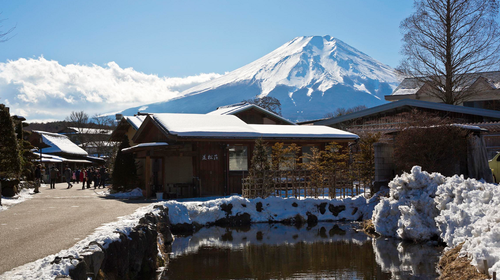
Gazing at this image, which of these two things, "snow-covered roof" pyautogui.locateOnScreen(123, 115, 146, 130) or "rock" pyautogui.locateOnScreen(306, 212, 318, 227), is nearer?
"rock" pyautogui.locateOnScreen(306, 212, 318, 227)

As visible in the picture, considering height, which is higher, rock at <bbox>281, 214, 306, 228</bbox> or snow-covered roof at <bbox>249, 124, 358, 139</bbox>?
snow-covered roof at <bbox>249, 124, 358, 139</bbox>

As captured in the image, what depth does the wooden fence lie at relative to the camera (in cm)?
1750

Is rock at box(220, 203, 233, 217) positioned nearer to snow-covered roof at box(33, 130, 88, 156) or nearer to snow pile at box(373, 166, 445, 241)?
snow pile at box(373, 166, 445, 241)

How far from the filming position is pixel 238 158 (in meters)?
21.5

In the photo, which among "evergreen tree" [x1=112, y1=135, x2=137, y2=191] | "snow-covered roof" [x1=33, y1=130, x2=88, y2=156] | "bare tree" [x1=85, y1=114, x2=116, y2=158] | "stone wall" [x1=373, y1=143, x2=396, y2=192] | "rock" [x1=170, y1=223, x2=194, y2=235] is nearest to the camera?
"rock" [x1=170, y1=223, x2=194, y2=235]

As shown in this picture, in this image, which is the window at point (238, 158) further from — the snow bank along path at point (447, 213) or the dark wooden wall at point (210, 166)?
the snow bank along path at point (447, 213)

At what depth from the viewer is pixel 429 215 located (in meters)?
12.2

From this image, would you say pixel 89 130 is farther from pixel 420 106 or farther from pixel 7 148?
pixel 420 106

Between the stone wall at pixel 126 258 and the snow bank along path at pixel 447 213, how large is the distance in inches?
199

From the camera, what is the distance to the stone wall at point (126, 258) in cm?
622

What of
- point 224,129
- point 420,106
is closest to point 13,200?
point 224,129

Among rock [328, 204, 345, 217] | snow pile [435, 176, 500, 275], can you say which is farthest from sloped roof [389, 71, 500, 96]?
snow pile [435, 176, 500, 275]

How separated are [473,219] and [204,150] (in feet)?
45.4

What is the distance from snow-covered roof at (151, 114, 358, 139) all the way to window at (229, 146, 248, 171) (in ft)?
2.89
